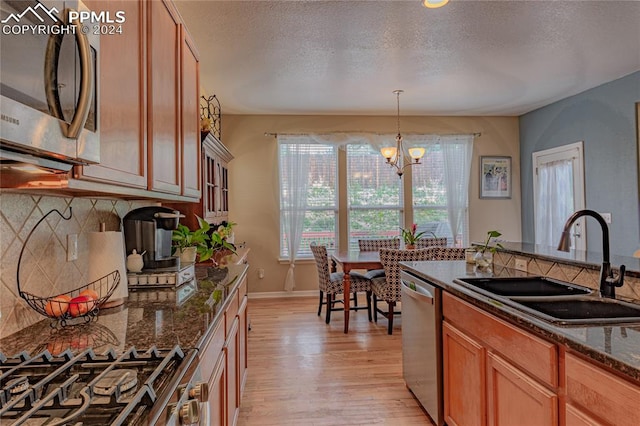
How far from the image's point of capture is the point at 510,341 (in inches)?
56.1

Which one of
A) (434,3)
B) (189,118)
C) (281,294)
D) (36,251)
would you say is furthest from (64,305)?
(281,294)

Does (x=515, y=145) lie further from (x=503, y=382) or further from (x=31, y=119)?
(x=31, y=119)

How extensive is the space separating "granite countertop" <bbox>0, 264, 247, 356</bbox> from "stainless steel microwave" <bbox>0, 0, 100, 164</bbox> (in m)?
0.56

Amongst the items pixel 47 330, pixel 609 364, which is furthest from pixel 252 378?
pixel 609 364

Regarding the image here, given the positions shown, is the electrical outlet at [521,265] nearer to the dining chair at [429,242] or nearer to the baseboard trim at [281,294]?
the dining chair at [429,242]

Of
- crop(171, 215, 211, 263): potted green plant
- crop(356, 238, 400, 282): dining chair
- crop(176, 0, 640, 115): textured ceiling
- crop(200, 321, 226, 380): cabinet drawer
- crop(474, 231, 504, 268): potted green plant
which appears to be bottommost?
crop(200, 321, 226, 380): cabinet drawer

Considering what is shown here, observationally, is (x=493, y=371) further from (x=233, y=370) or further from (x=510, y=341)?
(x=233, y=370)

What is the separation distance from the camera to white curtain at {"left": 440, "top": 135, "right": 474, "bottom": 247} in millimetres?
5707

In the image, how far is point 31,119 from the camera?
30.1 inches

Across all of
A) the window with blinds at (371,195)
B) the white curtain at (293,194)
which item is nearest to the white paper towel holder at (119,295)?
the white curtain at (293,194)

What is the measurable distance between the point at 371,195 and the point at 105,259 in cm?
447

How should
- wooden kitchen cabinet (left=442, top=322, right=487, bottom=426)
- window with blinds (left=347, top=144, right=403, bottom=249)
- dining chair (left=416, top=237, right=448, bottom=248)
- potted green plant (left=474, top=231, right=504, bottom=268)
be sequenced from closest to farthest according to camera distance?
wooden kitchen cabinet (left=442, top=322, right=487, bottom=426) < potted green plant (left=474, top=231, right=504, bottom=268) < dining chair (left=416, top=237, right=448, bottom=248) < window with blinds (left=347, top=144, right=403, bottom=249)

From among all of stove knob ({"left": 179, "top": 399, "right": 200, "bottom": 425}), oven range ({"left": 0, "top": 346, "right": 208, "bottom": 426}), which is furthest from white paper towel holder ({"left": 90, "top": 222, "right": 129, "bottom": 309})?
stove knob ({"left": 179, "top": 399, "right": 200, "bottom": 425})

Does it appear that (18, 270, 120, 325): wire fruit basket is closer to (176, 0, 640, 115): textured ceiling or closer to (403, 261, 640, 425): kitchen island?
(403, 261, 640, 425): kitchen island
